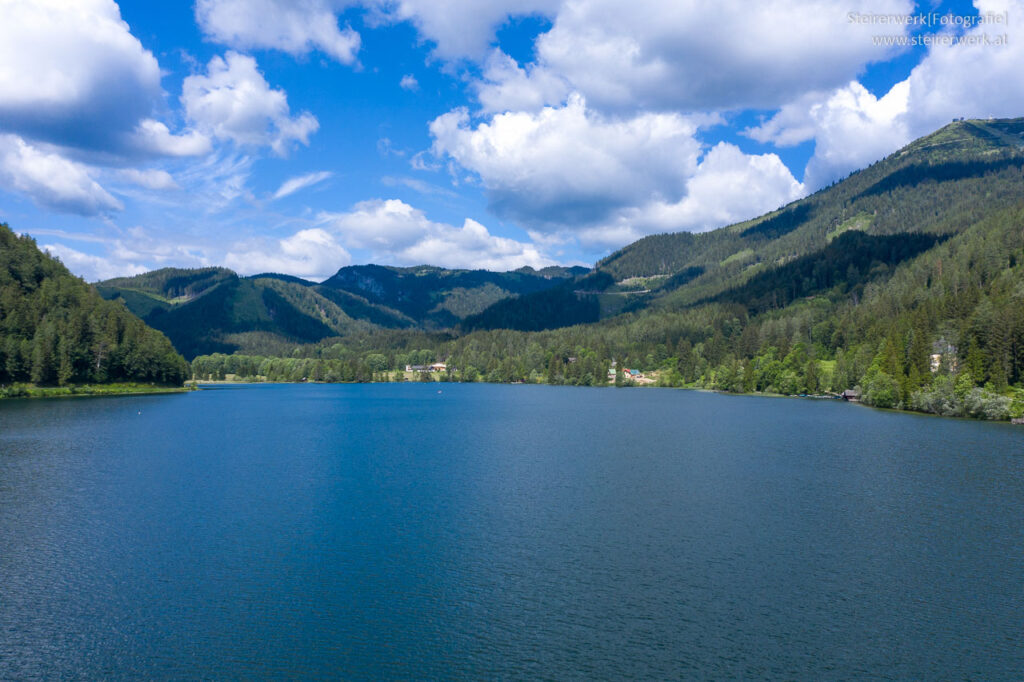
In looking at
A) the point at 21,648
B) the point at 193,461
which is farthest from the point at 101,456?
the point at 21,648

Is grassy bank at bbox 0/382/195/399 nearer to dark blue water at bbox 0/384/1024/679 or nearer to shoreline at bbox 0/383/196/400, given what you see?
shoreline at bbox 0/383/196/400

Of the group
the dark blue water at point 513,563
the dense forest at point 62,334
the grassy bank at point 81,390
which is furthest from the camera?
the dense forest at point 62,334

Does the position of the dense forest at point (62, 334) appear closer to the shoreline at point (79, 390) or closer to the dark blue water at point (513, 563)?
the shoreline at point (79, 390)

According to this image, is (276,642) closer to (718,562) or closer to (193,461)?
(718,562)

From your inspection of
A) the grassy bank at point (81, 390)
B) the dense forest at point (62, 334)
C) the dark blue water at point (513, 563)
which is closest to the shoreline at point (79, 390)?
the grassy bank at point (81, 390)

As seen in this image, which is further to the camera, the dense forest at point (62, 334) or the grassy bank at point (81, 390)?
the dense forest at point (62, 334)

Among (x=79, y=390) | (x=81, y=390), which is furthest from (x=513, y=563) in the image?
(x=81, y=390)
